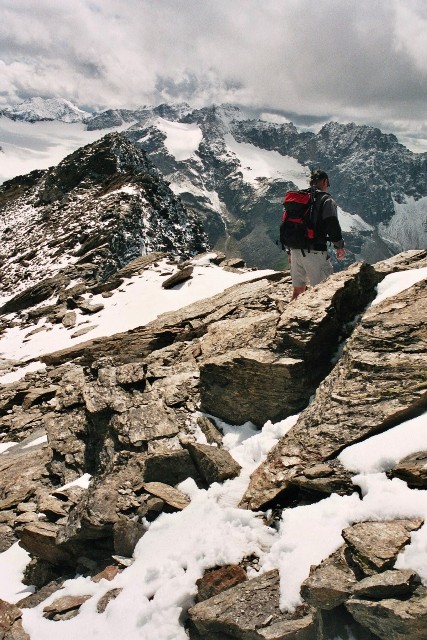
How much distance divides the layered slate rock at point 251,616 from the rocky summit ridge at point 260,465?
2cm

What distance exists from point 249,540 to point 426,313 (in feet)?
17.0

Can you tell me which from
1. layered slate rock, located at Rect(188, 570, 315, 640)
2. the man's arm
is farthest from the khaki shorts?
layered slate rock, located at Rect(188, 570, 315, 640)

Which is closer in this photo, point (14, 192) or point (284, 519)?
point (284, 519)

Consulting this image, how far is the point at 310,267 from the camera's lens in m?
11.6

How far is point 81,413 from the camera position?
12594 millimetres

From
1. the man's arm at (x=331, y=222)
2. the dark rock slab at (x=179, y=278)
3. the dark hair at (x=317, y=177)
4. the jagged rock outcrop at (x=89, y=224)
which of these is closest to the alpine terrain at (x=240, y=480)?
the man's arm at (x=331, y=222)

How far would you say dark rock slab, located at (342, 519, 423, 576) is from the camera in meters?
4.59

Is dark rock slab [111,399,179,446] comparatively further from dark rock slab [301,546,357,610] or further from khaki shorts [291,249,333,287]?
dark rock slab [301,546,357,610]

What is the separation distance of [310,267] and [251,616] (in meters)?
8.70

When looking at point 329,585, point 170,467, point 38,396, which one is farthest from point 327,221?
point 38,396

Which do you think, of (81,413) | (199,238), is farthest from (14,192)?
(81,413)

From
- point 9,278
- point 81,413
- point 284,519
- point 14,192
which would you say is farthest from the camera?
point 14,192

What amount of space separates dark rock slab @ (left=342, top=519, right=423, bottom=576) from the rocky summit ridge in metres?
0.02

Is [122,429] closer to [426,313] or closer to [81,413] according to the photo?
[81,413]
